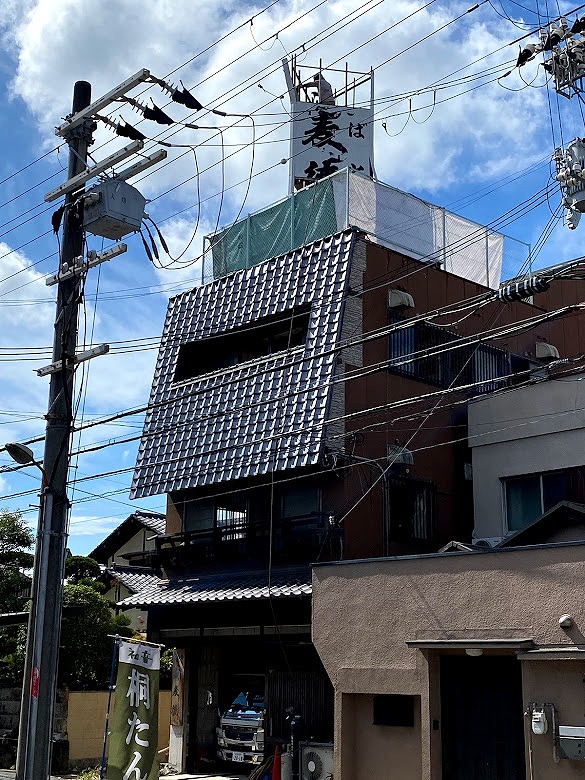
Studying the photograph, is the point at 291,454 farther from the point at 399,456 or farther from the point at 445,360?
the point at 445,360

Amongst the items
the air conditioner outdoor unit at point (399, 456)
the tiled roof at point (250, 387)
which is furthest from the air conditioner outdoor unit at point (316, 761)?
the air conditioner outdoor unit at point (399, 456)

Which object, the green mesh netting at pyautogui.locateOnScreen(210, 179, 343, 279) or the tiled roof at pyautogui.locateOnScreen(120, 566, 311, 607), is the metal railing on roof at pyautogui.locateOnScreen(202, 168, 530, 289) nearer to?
the green mesh netting at pyautogui.locateOnScreen(210, 179, 343, 279)

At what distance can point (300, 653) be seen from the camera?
72.3ft

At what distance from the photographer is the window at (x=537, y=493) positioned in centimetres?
2166

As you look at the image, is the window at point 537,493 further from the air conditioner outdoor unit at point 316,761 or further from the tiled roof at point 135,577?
Answer: the tiled roof at point 135,577

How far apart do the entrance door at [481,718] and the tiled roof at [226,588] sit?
401 cm

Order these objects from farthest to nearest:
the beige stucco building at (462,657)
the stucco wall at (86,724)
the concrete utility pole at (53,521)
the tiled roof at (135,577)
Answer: the tiled roof at (135,577)
the stucco wall at (86,724)
the beige stucco building at (462,657)
the concrete utility pole at (53,521)

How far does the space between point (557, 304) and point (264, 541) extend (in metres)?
12.3

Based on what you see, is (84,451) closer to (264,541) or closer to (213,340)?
(264,541)

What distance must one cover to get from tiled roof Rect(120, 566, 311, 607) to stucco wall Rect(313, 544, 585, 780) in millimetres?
2339

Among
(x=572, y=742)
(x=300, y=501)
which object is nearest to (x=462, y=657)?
(x=572, y=742)

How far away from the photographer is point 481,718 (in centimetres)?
1611

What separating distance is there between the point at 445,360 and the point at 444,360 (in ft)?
0.11

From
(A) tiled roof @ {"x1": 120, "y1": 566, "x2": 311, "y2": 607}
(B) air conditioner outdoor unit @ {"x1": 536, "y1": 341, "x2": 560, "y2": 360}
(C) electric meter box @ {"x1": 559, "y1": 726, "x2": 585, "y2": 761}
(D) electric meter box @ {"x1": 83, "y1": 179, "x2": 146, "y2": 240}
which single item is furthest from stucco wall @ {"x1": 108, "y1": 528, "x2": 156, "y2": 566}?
(C) electric meter box @ {"x1": 559, "y1": 726, "x2": 585, "y2": 761}
